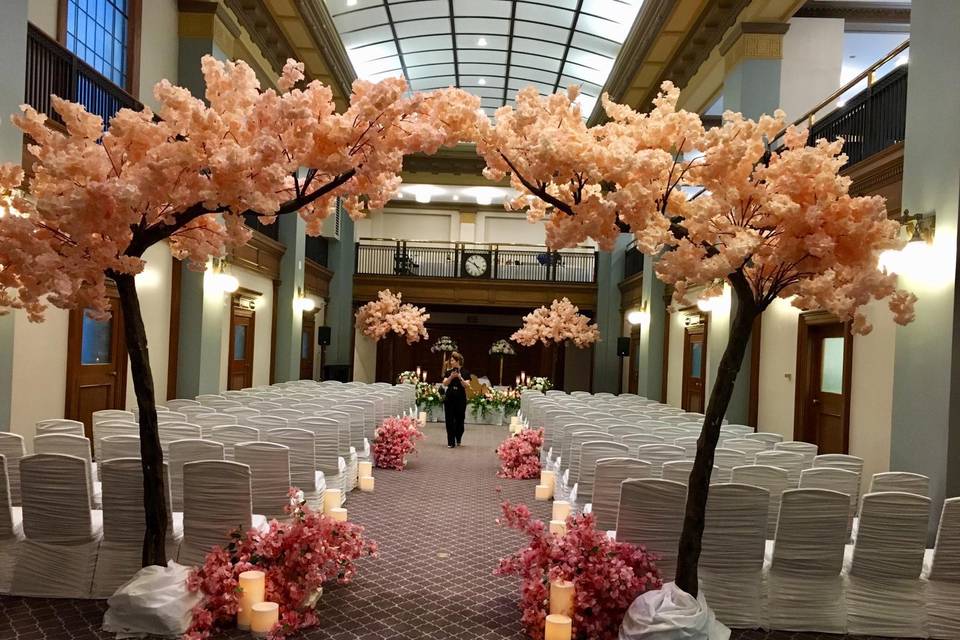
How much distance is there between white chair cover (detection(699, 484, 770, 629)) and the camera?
15.5ft

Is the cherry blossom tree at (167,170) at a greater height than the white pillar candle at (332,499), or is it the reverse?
the cherry blossom tree at (167,170)

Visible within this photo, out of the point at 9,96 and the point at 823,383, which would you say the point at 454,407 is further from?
the point at 9,96

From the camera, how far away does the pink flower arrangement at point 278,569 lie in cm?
436

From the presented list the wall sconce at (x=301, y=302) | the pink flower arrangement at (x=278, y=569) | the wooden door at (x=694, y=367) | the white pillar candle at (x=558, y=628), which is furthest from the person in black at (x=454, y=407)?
the white pillar candle at (x=558, y=628)

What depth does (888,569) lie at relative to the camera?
469cm

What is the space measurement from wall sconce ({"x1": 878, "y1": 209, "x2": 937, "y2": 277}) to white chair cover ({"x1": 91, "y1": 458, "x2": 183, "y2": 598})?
596cm

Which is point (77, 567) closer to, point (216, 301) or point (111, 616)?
point (111, 616)

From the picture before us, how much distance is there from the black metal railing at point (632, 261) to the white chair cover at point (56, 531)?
15.8 m

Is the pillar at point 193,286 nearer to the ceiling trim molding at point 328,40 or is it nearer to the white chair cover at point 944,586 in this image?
the ceiling trim molding at point 328,40

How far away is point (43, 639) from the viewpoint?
4.18m

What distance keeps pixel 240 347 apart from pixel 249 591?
11381 millimetres

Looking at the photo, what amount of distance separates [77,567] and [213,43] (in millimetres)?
9382

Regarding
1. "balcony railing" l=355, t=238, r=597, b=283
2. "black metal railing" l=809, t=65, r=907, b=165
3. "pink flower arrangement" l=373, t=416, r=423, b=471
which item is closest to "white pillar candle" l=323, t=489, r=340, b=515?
"pink flower arrangement" l=373, t=416, r=423, b=471

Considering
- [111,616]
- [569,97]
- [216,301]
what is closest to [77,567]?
[111,616]
